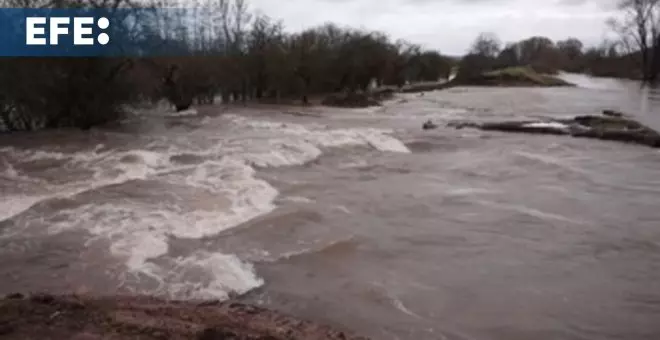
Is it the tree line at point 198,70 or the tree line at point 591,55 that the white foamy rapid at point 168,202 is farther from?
the tree line at point 591,55

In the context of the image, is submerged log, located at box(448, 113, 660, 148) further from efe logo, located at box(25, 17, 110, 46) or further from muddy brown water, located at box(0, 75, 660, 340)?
efe logo, located at box(25, 17, 110, 46)

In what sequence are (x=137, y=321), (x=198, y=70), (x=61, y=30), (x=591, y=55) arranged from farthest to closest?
(x=591, y=55)
(x=198, y=70)
(x=61, y=30)
(x=137, y=321)

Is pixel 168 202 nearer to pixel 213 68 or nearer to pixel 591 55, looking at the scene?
pixel 213 68

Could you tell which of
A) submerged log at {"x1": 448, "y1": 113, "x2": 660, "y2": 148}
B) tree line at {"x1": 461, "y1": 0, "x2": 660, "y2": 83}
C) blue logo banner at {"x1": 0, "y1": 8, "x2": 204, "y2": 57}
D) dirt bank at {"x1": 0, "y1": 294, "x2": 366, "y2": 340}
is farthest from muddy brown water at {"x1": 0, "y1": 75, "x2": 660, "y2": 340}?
tree line at {"x1": 461, "y1": 0, "x2": 660, "y2": 83}

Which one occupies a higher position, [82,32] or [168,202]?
[82,32]

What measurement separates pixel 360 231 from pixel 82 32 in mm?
16658

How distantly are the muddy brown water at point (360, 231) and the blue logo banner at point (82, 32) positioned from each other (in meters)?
3.37

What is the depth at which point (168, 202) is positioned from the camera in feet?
33.0

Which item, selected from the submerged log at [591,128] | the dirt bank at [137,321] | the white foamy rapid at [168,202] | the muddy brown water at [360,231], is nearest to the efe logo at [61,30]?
the muddy brown water at [360,231]

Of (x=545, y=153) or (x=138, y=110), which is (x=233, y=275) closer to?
(x=545, y=153)

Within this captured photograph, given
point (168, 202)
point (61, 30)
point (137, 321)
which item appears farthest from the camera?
point (61, 30)

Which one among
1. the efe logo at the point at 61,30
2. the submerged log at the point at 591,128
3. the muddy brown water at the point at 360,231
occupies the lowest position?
the muddy brown water at the point at 360,231

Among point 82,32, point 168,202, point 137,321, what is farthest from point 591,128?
point 137,321

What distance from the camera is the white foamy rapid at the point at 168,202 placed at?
6699mm
